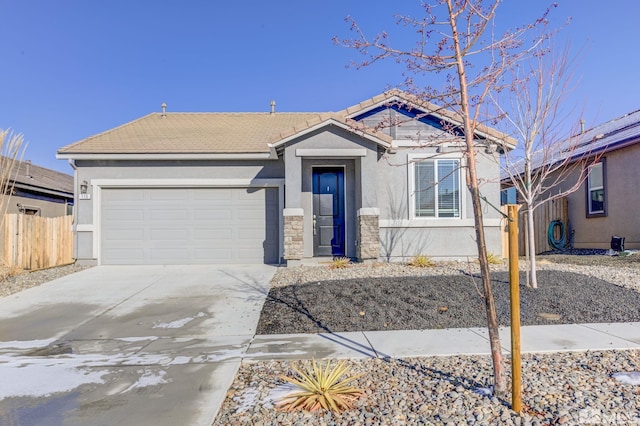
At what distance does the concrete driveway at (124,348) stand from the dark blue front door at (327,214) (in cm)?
269

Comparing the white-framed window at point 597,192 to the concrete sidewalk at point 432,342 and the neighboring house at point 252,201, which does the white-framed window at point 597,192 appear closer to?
the neighboring house at point 252,201

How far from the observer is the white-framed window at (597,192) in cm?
1362

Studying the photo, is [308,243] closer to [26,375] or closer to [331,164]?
[331,164]

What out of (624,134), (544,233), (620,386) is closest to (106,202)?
(620,386)

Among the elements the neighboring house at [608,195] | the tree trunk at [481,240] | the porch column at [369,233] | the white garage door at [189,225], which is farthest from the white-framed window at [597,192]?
the tree trunk at [481,240]

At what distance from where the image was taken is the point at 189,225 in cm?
1183

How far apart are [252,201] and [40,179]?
1269 cm

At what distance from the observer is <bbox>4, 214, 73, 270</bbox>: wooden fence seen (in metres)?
10.2

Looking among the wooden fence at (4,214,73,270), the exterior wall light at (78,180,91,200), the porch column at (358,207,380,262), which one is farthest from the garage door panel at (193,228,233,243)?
the porch column at (358,207,380,262)

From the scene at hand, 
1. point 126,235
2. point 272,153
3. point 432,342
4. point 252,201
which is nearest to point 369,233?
point 272,153

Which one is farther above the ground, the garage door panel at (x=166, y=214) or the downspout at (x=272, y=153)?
the downspout at (x=272, y=153)

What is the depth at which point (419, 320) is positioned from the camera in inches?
231

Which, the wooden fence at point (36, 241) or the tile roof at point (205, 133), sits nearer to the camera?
the wooden fence at point (36, 241)

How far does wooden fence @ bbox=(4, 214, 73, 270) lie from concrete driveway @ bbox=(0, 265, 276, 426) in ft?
6.76
